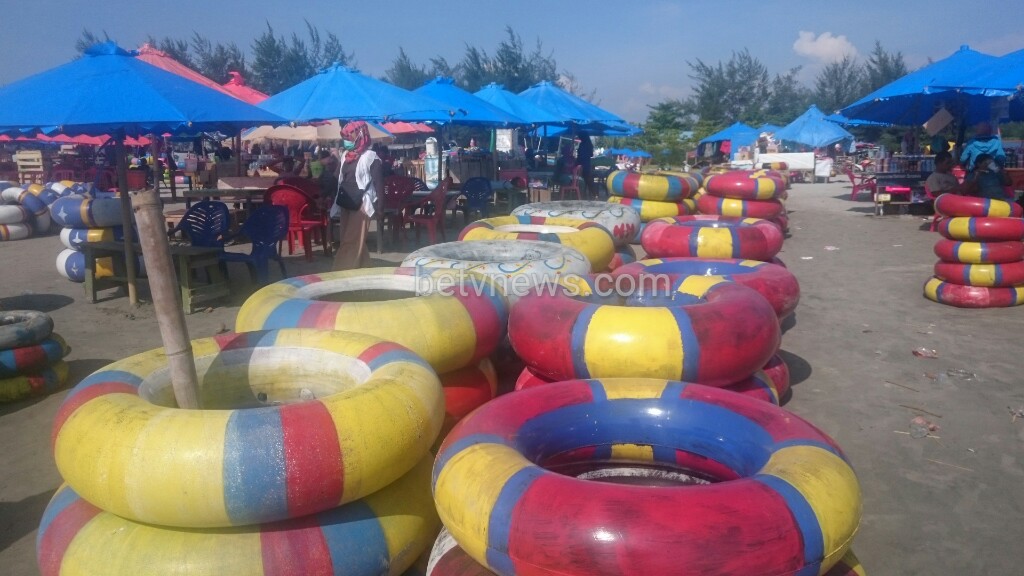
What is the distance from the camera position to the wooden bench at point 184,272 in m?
7.39

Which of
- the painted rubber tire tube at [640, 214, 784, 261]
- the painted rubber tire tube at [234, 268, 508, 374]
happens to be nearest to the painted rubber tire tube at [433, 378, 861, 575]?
the painted rubber tire tube at [234, 268, 508, 374]

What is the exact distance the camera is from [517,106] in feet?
51.9

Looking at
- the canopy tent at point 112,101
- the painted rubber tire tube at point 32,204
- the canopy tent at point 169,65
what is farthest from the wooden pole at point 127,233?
the painted rubber tire tube at point 32,204

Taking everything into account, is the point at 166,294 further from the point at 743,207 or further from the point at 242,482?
the point at 743,207

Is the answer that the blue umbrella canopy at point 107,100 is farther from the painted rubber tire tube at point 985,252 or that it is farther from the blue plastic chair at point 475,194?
the painted rubber tire tube at point 985,252

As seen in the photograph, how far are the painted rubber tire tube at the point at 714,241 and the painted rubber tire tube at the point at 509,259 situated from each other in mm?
1449

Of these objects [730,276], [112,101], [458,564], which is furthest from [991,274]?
[112,101]

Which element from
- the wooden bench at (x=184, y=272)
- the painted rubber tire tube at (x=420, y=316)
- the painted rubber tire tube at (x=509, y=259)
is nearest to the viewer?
the painted rubber tire tube at (x=420, y=316)

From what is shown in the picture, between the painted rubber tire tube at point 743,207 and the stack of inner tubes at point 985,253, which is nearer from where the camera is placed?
the stack of inner tubes at point 985,253

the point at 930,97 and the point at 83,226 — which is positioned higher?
the point at 930,97

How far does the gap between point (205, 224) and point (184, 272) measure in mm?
1161

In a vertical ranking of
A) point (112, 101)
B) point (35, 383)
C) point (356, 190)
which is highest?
point (112, 101)

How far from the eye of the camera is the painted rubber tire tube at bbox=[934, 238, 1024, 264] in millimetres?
7215

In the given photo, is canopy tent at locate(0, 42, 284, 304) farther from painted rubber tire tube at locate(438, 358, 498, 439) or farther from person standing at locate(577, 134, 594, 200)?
person standing at locate(577, 134, 594, 200)
